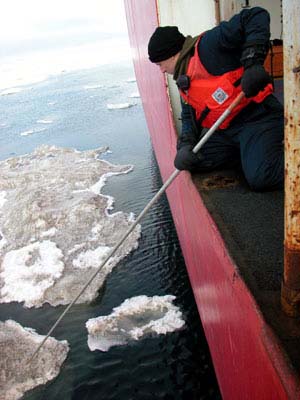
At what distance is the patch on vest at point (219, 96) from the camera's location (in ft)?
7.49

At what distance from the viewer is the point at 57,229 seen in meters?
6.58

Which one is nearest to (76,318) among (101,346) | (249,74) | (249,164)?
(101,346)

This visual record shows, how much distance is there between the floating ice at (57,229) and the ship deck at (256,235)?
9.67 ft

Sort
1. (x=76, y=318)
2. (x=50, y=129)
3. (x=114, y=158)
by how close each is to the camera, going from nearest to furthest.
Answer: (x=76, y=318)
(x=114, y=158)
(x=50, y=129)

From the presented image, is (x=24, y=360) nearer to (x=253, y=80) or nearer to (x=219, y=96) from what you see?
(x=219, y=96)

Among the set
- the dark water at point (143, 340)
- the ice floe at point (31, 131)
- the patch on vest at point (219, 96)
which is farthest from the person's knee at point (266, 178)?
the ice floe at point (31, 131)

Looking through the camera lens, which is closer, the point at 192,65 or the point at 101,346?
the point at 192,65

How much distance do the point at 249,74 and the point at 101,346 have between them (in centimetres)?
336

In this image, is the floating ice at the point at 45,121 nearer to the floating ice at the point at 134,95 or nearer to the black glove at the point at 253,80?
the floating ice at the point at 134,95

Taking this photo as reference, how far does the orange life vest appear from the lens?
2.26 metres

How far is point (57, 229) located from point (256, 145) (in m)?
4.94

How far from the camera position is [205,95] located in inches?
92.7

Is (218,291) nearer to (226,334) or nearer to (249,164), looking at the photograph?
(226,334)

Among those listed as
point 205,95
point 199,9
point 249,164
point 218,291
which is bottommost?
point 218,291
